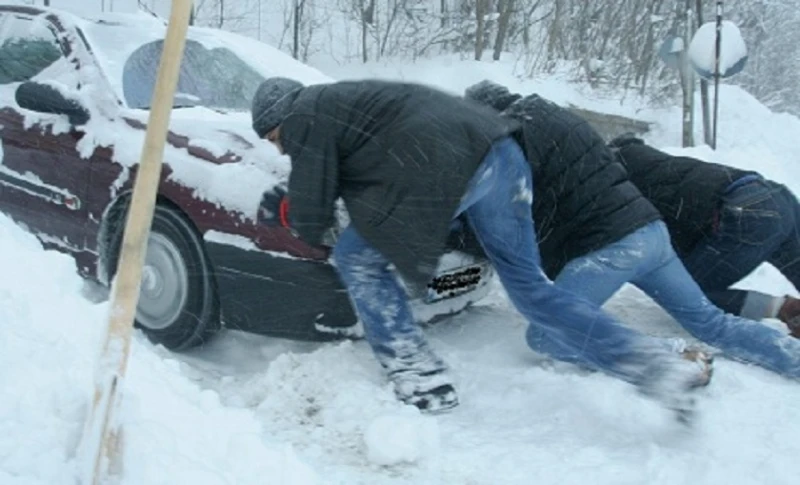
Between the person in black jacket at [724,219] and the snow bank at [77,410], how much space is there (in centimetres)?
245

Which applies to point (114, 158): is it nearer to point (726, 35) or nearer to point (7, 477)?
point (7, 477)

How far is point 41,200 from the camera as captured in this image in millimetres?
4230

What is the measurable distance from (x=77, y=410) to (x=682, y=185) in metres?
3.09

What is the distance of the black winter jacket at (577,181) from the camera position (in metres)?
3.52

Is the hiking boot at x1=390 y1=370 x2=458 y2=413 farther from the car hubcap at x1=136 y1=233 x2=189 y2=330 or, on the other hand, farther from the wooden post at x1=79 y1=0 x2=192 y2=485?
the wooden post at x1=79 y1=0 x2=192 y2=485

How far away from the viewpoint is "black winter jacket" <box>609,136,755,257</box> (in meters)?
4.08

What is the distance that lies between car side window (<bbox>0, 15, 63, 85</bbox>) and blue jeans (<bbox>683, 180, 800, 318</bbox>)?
140 inches

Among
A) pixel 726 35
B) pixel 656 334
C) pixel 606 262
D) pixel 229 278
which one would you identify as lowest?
pixel 656 334

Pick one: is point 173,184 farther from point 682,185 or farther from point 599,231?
point 682,185

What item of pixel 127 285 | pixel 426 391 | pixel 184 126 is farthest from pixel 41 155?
pixel 127 285

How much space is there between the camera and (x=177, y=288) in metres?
3.75

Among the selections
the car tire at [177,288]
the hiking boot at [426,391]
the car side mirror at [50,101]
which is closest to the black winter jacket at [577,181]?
the hiking boot at [426,391]

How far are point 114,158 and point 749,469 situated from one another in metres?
3.01

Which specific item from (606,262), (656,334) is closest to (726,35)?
(656,334)
